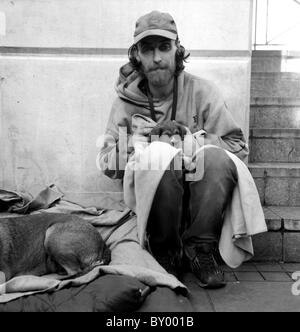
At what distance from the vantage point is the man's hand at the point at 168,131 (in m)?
3.22

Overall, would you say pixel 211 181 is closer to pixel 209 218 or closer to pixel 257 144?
pixel 209 218

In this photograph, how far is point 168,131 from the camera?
3.23 m

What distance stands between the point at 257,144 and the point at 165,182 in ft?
5.99

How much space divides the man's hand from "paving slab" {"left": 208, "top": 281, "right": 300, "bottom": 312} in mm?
1059

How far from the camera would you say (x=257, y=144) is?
176 inches

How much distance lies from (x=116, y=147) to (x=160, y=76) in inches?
24.6

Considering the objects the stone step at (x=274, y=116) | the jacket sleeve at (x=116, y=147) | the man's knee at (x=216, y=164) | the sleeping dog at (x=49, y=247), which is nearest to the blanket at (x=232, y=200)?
the man's knee at (x=216, y=164)

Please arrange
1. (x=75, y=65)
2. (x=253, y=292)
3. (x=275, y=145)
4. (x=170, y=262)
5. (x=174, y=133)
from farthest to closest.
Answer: (x=275, y=145) < (x=75, y=65) < (x=174, y=133) < (x=170, y=262) < (x=253, y=292)

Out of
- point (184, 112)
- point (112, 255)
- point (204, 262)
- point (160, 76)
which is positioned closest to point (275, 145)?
point (184, 112)

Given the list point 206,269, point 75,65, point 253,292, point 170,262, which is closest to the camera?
point 253,292

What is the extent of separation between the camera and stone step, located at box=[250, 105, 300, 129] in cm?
490

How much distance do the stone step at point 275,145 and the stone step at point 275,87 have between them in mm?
1110

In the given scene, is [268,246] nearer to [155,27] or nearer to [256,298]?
[256,298]
